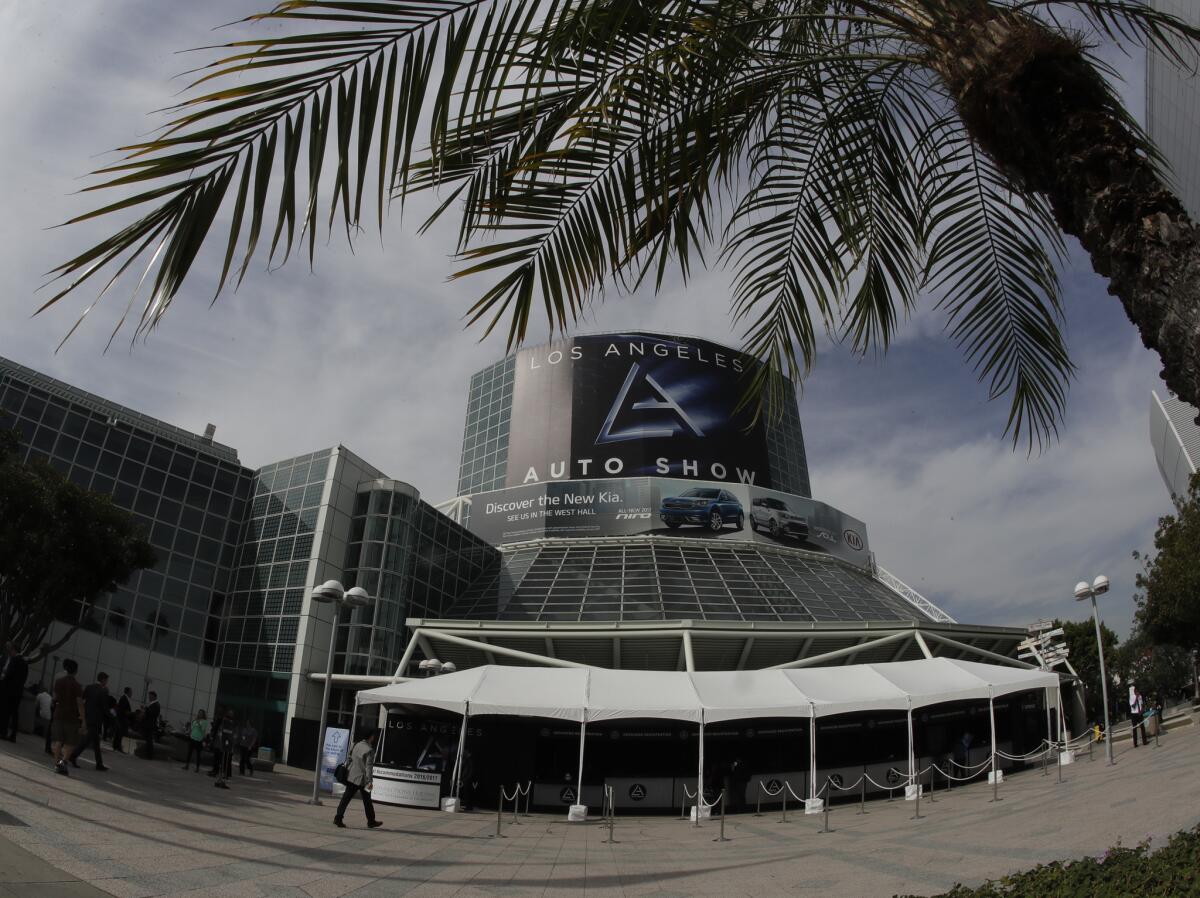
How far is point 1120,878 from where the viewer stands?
166 inches

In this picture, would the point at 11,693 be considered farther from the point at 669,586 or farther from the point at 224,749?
the point at 669,586

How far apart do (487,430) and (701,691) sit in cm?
3330

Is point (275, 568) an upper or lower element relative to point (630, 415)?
lower

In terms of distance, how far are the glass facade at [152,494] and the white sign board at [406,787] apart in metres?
14.7

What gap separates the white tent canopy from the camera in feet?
51.5

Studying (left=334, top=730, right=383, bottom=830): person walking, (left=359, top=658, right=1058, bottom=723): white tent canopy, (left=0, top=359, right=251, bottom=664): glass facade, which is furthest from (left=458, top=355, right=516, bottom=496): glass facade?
(left=334, top=730, right=383, bottom=830): person walking

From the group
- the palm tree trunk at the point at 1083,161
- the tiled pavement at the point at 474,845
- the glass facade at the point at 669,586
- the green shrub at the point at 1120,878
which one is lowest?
the tiled pavement at the point at 474,845

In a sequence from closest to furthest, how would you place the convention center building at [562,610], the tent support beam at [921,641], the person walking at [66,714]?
the person walking at [66,714] → the convention center building at [562,610] → the tent support beam at [921,641]

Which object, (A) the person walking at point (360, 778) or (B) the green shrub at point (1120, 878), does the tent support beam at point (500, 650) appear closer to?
(A) the person walking at point (360, 778)

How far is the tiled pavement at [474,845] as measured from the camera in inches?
236

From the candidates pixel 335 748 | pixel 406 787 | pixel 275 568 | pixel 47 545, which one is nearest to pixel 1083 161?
pixel 406 787

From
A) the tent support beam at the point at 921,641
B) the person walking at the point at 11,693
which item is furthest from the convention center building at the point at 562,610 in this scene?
the person walking at the point at 11,693

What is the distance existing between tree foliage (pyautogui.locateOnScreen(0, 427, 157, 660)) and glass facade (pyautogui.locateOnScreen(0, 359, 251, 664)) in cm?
601

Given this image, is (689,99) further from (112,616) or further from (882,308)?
(112,616)
